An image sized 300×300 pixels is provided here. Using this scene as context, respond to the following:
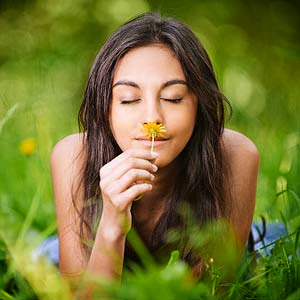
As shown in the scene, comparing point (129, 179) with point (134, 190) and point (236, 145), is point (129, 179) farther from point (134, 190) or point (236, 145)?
point (236, 145)

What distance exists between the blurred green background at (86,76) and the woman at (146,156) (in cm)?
13

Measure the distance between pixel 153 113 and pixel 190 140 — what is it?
0.33 m

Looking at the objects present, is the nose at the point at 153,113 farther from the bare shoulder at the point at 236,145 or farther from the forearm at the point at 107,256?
the bare shoulder at the point at 236,145

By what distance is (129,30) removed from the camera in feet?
7.36

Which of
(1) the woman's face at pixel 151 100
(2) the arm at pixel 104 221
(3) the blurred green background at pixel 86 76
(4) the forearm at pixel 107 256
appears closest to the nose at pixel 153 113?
(1) the woman's face at pixel 151 100

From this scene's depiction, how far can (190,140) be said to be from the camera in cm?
236

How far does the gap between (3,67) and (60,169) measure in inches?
90.0

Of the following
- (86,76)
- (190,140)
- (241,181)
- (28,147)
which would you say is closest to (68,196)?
(190,140)

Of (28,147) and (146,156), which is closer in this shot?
(146,156)

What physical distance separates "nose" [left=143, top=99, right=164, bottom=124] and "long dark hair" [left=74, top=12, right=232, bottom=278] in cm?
15

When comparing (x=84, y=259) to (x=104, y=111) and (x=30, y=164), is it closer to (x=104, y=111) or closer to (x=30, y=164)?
(x=104, y=111)

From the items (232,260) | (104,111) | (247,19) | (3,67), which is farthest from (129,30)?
(247,19)

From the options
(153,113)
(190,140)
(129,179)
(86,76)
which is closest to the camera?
(129,179)

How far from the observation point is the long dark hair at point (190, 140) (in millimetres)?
2195
